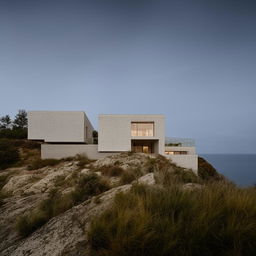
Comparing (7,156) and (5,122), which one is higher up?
(5,122)

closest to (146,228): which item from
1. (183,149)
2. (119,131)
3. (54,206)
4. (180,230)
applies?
(180,230)

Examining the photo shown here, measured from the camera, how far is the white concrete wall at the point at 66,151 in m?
14.4

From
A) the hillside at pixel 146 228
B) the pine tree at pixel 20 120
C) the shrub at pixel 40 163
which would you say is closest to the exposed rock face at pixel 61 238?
the hillside at pixel 146 228

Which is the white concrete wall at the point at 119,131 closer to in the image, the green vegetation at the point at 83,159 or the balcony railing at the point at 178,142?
the green vegetation at the point at 83,159

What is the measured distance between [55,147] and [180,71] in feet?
132

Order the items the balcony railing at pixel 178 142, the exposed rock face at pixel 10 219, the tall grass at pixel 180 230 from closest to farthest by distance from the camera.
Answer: the tall grass at pixel 180 230, the exposed rock face at pixel 10 219, the balcony railing at pixel 178 142

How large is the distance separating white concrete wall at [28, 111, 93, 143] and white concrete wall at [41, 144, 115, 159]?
1501 mm

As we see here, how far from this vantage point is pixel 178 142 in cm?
2025

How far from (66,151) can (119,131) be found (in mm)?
6164

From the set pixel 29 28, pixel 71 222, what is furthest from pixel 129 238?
pixel 29 28

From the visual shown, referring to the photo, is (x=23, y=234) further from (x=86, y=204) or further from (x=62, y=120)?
(x=62, y=120)

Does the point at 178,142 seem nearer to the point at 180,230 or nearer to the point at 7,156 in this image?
the point at 180,230

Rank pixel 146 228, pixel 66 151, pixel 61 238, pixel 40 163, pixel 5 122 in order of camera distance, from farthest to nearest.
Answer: pixel 5 122
pixel 66 151
pixel 40 163
pixel 61 238
pixel 146 228

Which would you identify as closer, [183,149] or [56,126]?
[56,126]
